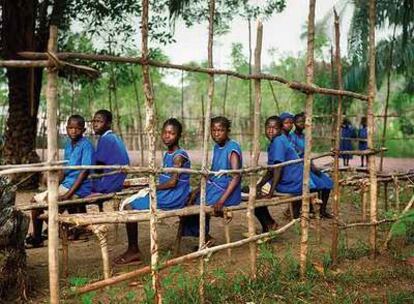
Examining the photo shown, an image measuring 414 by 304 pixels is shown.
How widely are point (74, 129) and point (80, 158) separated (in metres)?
0.30

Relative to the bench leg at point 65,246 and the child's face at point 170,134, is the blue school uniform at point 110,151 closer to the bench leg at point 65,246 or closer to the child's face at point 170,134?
the child's face at point 170,134

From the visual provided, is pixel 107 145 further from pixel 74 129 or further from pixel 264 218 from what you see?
pixel 264 218

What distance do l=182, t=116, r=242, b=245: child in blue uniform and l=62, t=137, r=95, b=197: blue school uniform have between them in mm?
1067

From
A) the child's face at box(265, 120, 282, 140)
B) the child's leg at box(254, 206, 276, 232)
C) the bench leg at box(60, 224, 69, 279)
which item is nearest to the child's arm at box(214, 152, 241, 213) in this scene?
the child's face at box(265, 120, 282, 140)

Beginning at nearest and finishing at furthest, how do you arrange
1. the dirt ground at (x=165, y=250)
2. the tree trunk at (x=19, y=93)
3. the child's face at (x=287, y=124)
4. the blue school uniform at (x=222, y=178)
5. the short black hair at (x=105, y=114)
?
the dirt ground at (x=165, y=250), the blue school uniform at (x=222, y=178), the short black hair at (x=105, y=114), the child's face at (x=287, y=124), the tree trunk at (x=19, y=93)

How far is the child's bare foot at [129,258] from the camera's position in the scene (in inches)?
189

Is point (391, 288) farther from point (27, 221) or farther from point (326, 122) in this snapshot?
point (326, 122)

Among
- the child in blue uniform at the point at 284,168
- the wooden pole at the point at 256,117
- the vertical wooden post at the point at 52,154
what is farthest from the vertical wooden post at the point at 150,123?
the child in blue uniform at the point at 284,168

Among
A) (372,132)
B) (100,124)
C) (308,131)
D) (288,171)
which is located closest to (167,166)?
(100,124)

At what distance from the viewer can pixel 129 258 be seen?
4.80 m

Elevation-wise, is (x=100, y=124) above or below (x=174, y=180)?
above

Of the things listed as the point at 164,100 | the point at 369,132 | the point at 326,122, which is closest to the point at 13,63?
the point at 369,132

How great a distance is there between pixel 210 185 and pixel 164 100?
1044 inches

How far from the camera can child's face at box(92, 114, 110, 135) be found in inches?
200
